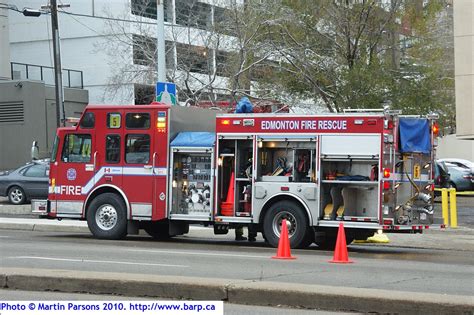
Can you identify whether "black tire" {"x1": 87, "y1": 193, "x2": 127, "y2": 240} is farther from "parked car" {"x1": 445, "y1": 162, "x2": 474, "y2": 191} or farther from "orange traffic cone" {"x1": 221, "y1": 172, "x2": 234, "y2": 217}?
"parked car" {"x1": 445, "y1": 162, "x2": 474, "y2": 191}

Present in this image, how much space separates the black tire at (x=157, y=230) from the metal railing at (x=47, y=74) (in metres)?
26.9

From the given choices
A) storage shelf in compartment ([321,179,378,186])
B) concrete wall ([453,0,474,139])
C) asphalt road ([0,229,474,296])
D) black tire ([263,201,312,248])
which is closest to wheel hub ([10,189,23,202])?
asphalt road ([0,229,474,296])

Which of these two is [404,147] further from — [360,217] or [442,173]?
[442,173]

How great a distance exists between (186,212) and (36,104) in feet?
83.0

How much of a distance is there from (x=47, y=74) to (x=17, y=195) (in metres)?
18.4

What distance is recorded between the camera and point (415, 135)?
1641 centimetres

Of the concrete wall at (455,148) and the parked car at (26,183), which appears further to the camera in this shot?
the concrete wall at (455,148)

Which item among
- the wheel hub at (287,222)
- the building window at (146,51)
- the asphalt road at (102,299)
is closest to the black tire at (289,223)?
the wheel hub at (287,222)

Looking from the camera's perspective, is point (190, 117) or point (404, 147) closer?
point (404, 147)

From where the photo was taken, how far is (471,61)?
33.4 m

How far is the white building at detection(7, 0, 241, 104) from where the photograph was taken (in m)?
30.6

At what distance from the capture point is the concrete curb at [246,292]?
866 cm

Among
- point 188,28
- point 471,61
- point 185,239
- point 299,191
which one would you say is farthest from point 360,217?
point 471,61

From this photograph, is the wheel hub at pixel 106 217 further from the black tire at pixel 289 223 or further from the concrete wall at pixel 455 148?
the concrete wall at pixel 455 148
